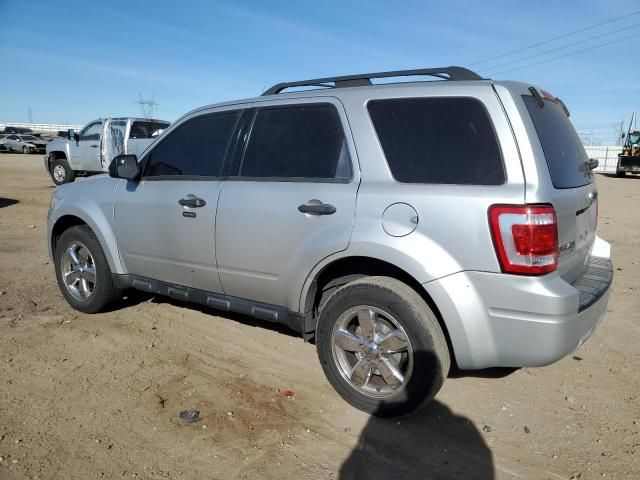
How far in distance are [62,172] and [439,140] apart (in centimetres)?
1585

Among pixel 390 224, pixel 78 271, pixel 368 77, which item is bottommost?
pixel 78 271

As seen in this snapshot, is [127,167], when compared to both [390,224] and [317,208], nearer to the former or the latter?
[317,208]

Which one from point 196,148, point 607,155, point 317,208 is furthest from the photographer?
point 607,155

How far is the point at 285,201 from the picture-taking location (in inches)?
132

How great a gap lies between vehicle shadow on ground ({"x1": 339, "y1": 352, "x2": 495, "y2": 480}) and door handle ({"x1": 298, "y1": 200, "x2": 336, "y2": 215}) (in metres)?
1.01

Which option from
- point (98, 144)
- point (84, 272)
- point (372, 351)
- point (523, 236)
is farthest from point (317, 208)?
point (98, 144)

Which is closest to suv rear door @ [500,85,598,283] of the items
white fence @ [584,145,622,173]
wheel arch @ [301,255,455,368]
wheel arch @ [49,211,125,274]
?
wheel arch @ [301,255,455,368]

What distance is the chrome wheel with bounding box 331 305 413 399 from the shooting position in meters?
3.01

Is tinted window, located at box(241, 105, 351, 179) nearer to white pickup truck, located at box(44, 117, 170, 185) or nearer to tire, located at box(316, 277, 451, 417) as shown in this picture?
tire, located at box(316, 277, 451, 417)

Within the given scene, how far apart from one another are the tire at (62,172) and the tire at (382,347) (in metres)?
15.0

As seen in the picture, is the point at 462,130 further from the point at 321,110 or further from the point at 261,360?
the point at 261,360

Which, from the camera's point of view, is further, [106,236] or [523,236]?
[106,236]

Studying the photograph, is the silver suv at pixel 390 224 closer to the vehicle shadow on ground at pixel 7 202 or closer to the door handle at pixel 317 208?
the door handle at pixel 317 208

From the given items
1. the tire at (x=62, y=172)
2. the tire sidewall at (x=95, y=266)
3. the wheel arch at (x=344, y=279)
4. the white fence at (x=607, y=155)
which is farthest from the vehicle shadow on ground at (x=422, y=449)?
the white fence at (x=607, y=155)
